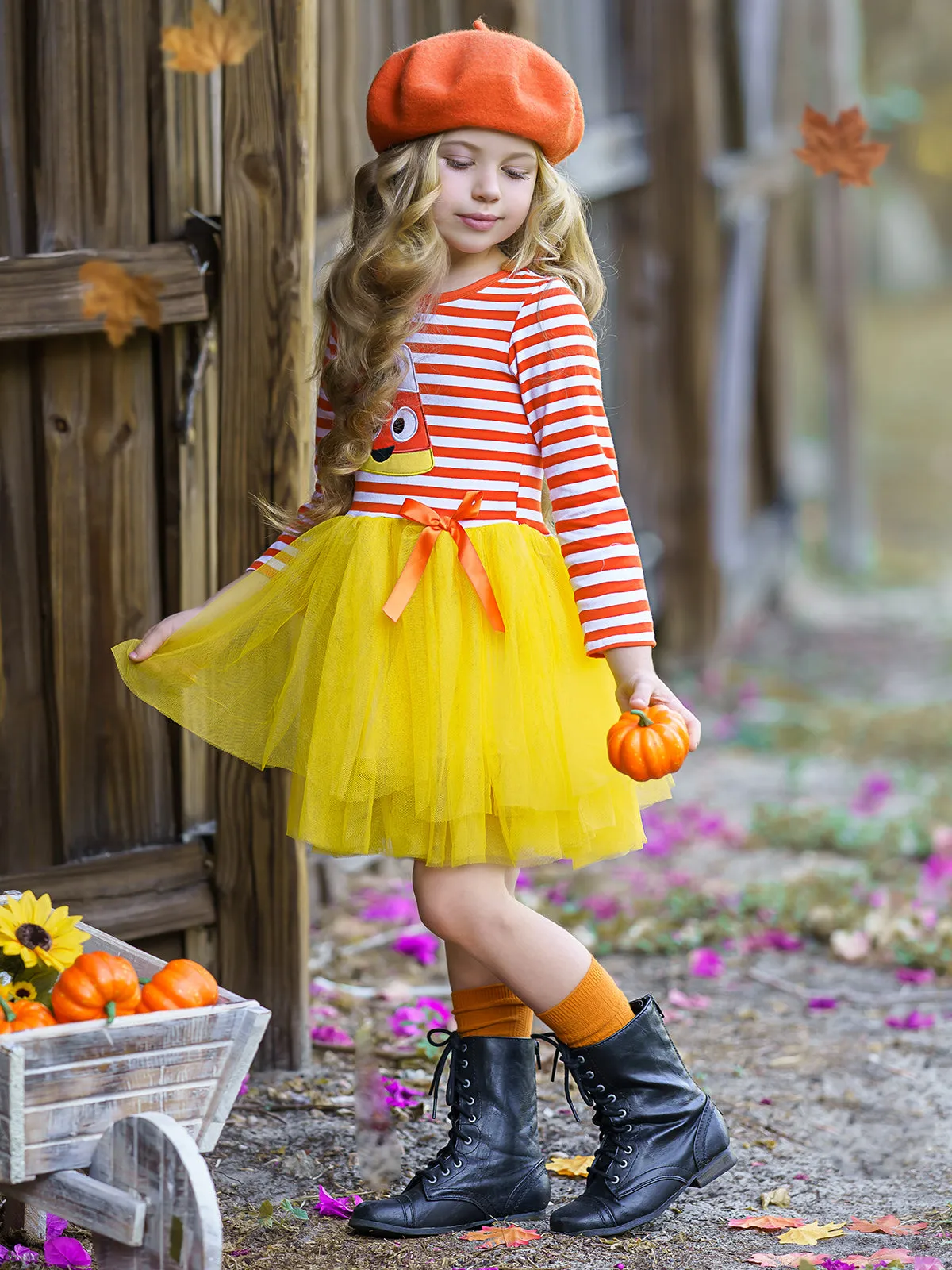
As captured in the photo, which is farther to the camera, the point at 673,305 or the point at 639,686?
the point at 673,305

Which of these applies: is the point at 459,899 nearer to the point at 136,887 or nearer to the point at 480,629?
the point at 480,629

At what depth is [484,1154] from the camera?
7.56ft

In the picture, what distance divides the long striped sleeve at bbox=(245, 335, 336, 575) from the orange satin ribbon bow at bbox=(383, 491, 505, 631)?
0.80 ft

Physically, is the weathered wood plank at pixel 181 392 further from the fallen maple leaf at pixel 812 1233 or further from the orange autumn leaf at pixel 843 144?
the fallen maple leaf at pixel 812 1233

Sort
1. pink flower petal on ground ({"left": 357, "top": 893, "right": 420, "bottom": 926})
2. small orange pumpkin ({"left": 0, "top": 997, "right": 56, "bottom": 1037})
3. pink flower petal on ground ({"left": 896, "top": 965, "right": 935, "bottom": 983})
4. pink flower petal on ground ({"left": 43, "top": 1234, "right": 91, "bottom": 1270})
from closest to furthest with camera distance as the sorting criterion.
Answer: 1. small orange pumpkin ({"left": 0, "top": 997, "right": 56, "bottom": 1037})
2. pink flower petal on ground ({"left": 43, "top": 1234, "right": 91, "bottom": 1270})
3. pink flower petal on ground ({"left": 896, "top": 965, "right": 935, "bottom": 983})
4. pink flower petal on ground ({"left": 357, "top": 893, "right": 420, "bottom": 926})

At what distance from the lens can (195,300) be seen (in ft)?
8.84

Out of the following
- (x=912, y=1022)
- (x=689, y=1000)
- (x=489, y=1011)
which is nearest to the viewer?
(x=489, y=1011)

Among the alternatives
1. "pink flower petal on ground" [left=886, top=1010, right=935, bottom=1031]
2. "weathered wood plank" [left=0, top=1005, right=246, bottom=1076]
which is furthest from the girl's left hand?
"pink flower petal on ground" [left=886, top=1010, right=935, bottom=1031]

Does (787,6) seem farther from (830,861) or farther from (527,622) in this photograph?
(527,622)

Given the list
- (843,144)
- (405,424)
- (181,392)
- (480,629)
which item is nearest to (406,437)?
(405,424)

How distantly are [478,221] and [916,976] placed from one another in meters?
2.15

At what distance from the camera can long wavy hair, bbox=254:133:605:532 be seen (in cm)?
221

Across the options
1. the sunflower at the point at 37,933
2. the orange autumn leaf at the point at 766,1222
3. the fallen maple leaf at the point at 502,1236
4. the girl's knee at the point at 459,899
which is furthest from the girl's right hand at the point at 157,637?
the orange autumn leaf at the point at 766,1222

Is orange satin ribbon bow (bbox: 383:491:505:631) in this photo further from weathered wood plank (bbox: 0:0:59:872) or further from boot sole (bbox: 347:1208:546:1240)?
boot sole (bbox: 347:1208:546:1240)
